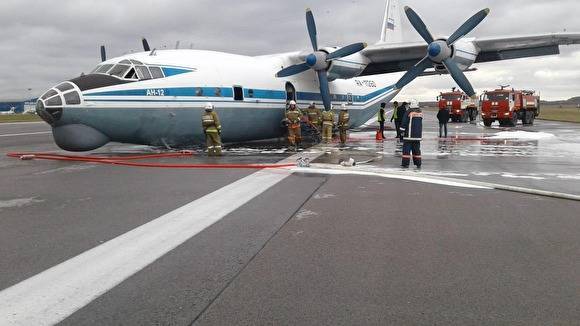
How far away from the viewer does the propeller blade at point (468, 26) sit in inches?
717

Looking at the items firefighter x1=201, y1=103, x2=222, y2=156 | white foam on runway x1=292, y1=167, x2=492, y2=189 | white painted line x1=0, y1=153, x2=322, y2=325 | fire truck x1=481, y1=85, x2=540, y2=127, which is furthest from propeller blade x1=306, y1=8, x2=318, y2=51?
fire truck x1=481, y1=85, x2=540, y2=127

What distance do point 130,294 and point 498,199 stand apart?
5908 millimetres

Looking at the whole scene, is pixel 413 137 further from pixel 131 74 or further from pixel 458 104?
pixel 458 104

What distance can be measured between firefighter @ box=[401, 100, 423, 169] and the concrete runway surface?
219 centimetres

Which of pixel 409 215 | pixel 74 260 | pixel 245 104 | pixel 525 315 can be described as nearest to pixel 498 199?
pixel 409 215

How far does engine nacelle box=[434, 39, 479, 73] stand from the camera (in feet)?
61.0

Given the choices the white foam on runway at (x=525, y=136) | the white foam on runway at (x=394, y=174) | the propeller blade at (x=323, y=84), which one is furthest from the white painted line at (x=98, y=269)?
the white foam on runway at (x=525, y=136)

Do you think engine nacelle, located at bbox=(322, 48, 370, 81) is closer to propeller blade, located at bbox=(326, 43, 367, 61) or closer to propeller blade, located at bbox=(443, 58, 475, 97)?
propeller blade, located at bbox=(326, 43, 367, 61)

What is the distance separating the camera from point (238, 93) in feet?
52.8

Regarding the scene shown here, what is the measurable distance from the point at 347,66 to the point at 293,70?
2522 mm

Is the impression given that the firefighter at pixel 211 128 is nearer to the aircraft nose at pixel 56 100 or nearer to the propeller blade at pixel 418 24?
the aircraft nose at pixel 56 100

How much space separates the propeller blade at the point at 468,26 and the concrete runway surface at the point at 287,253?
10535 millimetres

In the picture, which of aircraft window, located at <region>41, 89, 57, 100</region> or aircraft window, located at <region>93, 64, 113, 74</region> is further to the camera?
aircraft window, located at <region>93, 64, 113, 74</region>

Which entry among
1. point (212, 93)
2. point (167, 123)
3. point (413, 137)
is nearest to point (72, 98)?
point (167, 123)
